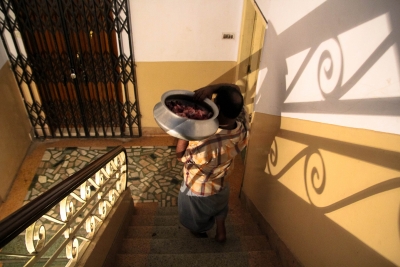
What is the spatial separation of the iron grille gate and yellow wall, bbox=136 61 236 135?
146 millimetres

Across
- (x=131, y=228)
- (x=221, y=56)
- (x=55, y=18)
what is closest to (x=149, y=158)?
(x=131, y=228)

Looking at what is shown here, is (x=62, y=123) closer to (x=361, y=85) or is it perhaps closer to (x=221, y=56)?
(x=221, y=56)

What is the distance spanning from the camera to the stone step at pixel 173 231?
2176 mm

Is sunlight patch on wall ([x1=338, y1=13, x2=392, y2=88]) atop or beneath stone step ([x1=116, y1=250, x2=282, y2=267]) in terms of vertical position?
atop

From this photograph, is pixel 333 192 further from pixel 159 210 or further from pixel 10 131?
pixel 10 131

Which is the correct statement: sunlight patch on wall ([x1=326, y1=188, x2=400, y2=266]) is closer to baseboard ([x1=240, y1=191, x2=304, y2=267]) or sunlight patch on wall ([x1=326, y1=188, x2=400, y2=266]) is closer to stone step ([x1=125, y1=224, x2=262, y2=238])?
baseboard ([x1=240, y1=191, x2=304, y2=267])

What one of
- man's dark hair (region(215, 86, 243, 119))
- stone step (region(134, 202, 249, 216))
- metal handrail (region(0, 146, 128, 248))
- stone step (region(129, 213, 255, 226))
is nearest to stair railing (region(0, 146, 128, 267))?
metal handrail (region(0, 146, 128, 248))

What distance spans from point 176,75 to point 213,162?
2325mm

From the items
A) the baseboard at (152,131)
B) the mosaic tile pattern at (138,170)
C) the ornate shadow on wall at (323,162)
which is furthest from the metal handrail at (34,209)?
the baseboard at (152,131)

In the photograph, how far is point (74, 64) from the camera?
337 centimetres

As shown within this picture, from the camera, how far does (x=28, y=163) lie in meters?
3.43

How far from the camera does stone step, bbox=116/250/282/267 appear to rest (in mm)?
1771

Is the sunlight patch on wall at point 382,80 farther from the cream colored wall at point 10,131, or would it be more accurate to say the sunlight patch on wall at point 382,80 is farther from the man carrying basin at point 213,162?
the cream colored wall at point 10,131

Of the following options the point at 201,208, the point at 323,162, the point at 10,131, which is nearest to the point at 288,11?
the point at 323,162
